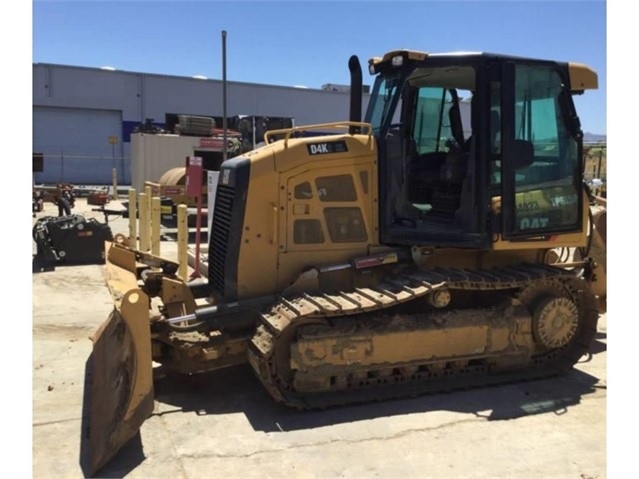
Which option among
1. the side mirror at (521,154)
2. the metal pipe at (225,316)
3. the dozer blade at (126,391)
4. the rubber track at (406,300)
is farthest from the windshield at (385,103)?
the dozer blade at (126,391)

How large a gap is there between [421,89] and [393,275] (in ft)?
6.83

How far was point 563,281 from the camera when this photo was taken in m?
5.68

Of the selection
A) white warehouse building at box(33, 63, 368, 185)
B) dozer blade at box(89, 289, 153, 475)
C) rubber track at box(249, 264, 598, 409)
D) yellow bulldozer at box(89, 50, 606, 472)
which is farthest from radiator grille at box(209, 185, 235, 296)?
white warehouse building at box(33, 63, 368, 185)

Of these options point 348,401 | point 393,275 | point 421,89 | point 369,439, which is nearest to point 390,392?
point 348,401

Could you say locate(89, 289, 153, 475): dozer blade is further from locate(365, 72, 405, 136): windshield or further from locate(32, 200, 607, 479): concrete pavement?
locate(365, 72, 405, 136): windshield

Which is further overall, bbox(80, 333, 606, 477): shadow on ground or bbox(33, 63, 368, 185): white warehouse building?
bbox(33, 63, 368, 185): white warehouse building

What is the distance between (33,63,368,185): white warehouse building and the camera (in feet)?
116

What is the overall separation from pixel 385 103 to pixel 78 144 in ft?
115

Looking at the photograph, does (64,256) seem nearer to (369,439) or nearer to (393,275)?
(393,275)

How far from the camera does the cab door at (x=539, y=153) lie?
534cm

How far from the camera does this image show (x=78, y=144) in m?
36.8

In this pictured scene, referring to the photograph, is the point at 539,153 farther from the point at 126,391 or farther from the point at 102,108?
the point at 102,108

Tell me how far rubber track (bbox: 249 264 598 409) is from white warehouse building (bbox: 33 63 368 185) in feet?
105

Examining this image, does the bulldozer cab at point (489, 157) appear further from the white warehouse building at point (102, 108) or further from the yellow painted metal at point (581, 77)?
the white warehouse building at point (102, 108)
